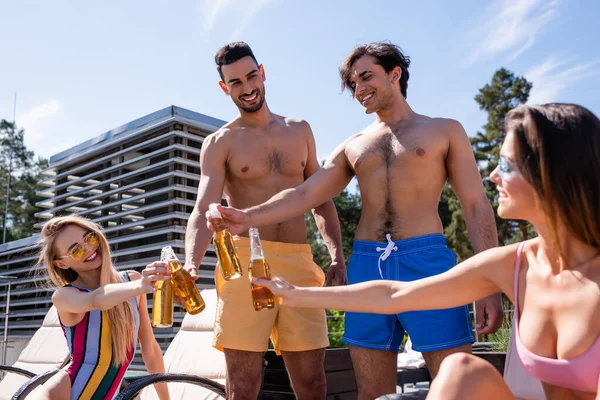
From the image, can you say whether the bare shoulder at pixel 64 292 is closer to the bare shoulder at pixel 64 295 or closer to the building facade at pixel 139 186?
the bare shoulder at pixel 64 295

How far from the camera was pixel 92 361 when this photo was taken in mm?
2996

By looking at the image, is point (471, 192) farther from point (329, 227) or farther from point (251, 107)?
point (251, 107)

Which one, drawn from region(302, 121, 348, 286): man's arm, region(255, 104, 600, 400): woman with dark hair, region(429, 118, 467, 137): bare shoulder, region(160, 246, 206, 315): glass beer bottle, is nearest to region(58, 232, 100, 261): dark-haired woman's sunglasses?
region(160, 246, 206, 315): glass beer bottle

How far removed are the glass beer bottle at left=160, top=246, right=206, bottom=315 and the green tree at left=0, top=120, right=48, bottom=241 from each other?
34.1 m

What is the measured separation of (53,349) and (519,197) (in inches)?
194

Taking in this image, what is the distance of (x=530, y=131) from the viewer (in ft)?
4.78

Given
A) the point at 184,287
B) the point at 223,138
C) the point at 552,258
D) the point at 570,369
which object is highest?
the point at 223,138

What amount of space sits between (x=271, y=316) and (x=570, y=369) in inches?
73.5

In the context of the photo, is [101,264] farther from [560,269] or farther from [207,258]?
[207,258]

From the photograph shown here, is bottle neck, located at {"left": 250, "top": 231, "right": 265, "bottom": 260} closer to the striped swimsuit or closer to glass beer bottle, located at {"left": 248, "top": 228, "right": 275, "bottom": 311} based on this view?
glass beer bottle, located at {"left": 248, "top": 228, "right": 275, "bottom": 311}

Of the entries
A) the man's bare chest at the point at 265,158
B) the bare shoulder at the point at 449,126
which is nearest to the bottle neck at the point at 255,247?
the bare shoulder at the point at 449,126

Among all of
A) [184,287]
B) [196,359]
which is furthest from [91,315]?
[196,359]

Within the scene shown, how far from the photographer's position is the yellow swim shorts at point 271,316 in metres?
2.99

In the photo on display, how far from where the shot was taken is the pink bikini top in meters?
1.33
